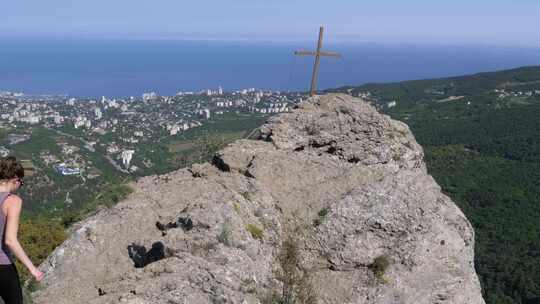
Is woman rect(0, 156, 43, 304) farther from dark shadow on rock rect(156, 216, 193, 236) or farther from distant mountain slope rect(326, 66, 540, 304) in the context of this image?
distant mountain slope rect(326, 66, 540, 304)

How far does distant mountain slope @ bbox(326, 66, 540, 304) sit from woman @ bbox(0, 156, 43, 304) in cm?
3826

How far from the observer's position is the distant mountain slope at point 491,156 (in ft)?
145

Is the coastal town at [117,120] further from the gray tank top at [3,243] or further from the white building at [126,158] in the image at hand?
the gray tank top at [3,243]

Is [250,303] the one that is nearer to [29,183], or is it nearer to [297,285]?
[297,285]

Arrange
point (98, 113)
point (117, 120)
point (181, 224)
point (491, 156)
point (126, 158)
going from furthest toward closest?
point (98, 113), point (117, 120), point (126, 158), point (491, 156), point (181, 224)

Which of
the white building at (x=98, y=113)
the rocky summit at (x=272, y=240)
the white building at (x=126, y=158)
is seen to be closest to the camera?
the rocky summit at (x=272, y=240)

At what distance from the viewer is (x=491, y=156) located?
82250mm

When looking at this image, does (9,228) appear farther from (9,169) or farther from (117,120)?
(117,120)

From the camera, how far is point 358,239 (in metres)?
8.21

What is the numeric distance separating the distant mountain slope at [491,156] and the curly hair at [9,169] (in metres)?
38.6

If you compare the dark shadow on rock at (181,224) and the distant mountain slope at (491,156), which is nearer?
the dark shadow on rock at (181,224)

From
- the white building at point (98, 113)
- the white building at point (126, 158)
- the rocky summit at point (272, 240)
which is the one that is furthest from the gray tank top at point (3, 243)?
the white building at point (98, 113)

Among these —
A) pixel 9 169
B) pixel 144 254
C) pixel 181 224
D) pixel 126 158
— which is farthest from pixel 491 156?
pixel 9 169

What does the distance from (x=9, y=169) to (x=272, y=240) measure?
383cm
